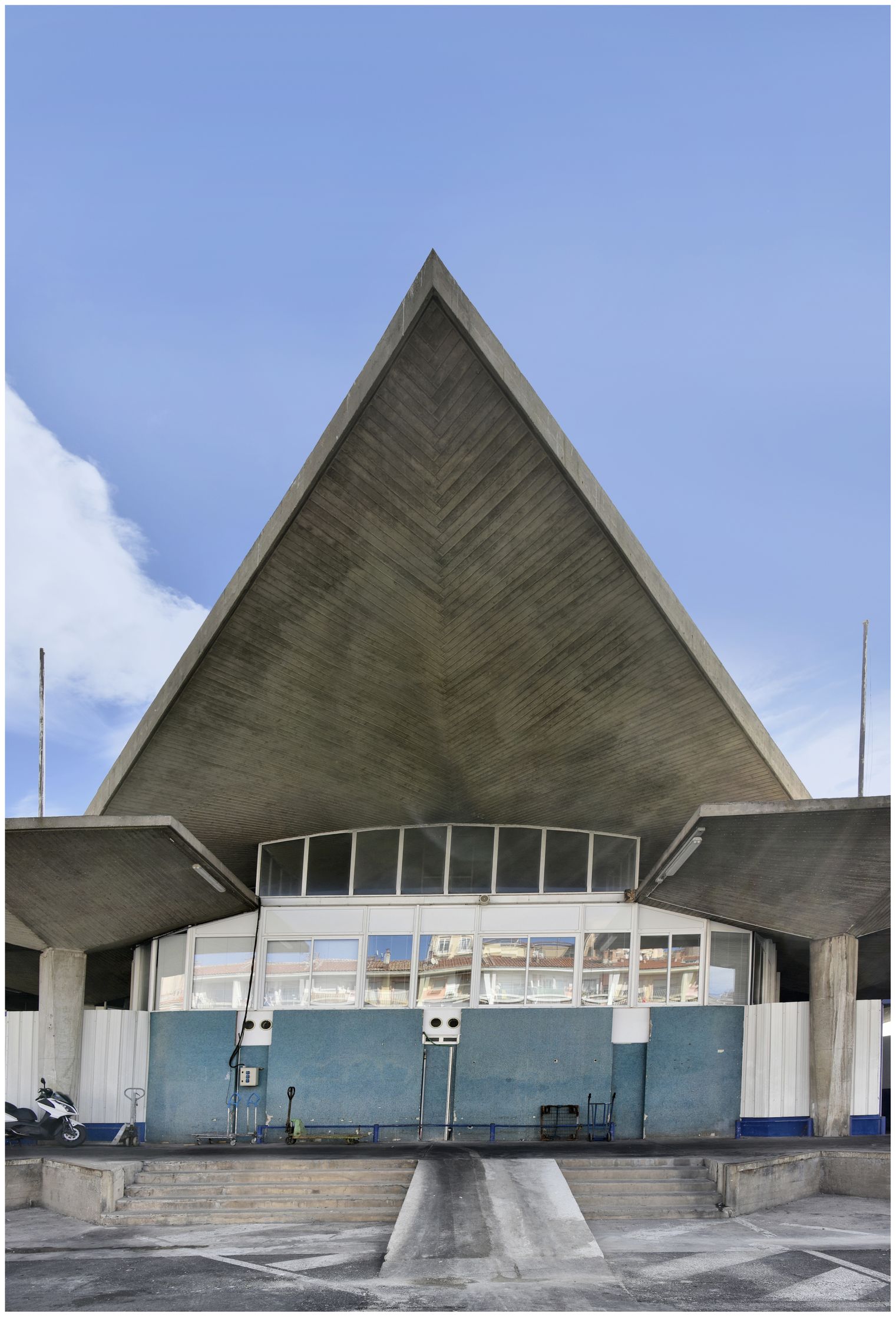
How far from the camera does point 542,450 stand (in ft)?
42.1

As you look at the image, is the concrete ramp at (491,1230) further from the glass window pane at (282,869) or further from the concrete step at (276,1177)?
the glass window pane at (282,869)

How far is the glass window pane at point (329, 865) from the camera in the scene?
21.2m

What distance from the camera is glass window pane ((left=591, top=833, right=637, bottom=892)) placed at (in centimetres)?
2041

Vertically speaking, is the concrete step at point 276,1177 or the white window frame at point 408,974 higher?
the white window frame at point 408,974

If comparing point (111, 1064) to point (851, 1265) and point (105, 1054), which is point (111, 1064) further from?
point (851, 1265)

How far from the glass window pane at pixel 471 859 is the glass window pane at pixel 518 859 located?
190mm

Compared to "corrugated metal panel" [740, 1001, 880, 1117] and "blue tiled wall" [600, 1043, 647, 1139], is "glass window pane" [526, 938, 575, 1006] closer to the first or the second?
"blue tiled wall" [600, 1043, 647, 1139]

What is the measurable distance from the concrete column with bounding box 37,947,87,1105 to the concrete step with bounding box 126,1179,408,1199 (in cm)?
646

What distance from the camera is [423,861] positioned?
69.1 ft

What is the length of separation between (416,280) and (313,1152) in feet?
41.8

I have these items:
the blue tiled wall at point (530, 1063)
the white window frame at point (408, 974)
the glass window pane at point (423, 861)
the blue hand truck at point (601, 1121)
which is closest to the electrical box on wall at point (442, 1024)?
the blue tiled wall at point (530, 1063)

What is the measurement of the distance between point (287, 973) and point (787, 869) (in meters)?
9.59

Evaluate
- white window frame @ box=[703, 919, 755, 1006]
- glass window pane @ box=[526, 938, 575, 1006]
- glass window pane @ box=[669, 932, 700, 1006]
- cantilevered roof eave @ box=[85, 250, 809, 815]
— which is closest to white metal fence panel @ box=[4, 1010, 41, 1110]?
cantilevered roof eave @ box=[85, 250, 809, 815]

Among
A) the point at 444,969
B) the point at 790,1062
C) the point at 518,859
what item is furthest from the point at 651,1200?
the point at 518,859
